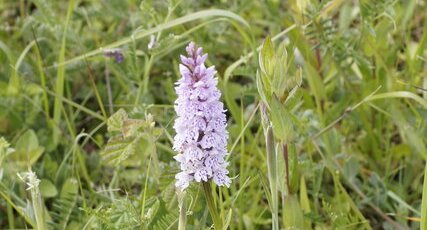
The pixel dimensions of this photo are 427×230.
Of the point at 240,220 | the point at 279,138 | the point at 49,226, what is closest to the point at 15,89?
the point at 49,226

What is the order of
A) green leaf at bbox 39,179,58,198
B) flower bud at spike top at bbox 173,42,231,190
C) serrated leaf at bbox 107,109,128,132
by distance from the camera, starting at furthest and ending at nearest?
green leaf at bbox 39,179,58,198, serrated leaf at bbox 107,109,128,132, flower bud at spike top at bbox 173,42,231,190

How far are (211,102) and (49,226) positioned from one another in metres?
0.89

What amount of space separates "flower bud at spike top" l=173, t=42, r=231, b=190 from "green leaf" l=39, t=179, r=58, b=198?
A: 0.95 m

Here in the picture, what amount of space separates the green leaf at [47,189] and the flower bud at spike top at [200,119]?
946 mm

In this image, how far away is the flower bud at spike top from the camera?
1.41m

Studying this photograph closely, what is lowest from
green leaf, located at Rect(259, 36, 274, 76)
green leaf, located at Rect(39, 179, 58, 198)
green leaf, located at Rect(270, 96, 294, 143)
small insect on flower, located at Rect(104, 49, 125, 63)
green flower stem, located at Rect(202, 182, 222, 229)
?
green flower stem, located at Rect(202, 182, 222, 229)

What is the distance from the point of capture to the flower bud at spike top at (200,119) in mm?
1406

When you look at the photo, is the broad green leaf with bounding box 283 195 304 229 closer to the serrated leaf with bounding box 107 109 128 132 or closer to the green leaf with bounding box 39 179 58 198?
the serrated leaf with bounding box 107 109 128 132

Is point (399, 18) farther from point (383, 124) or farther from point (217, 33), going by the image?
point (217, 33)

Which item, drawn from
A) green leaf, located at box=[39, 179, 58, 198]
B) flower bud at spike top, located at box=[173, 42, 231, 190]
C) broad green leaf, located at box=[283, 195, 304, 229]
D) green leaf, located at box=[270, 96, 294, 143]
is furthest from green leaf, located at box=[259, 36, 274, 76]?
green leaf, located at box=[39, 179, 58, 198]

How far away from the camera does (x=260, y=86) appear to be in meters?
1.58

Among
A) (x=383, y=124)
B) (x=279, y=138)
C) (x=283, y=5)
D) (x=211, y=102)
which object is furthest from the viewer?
(x=283, y=5)

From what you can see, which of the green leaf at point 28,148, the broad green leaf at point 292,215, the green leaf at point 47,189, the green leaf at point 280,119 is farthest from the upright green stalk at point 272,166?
the green leaf at point 28,148

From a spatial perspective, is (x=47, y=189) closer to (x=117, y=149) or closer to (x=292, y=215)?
(x=117, y=149)
